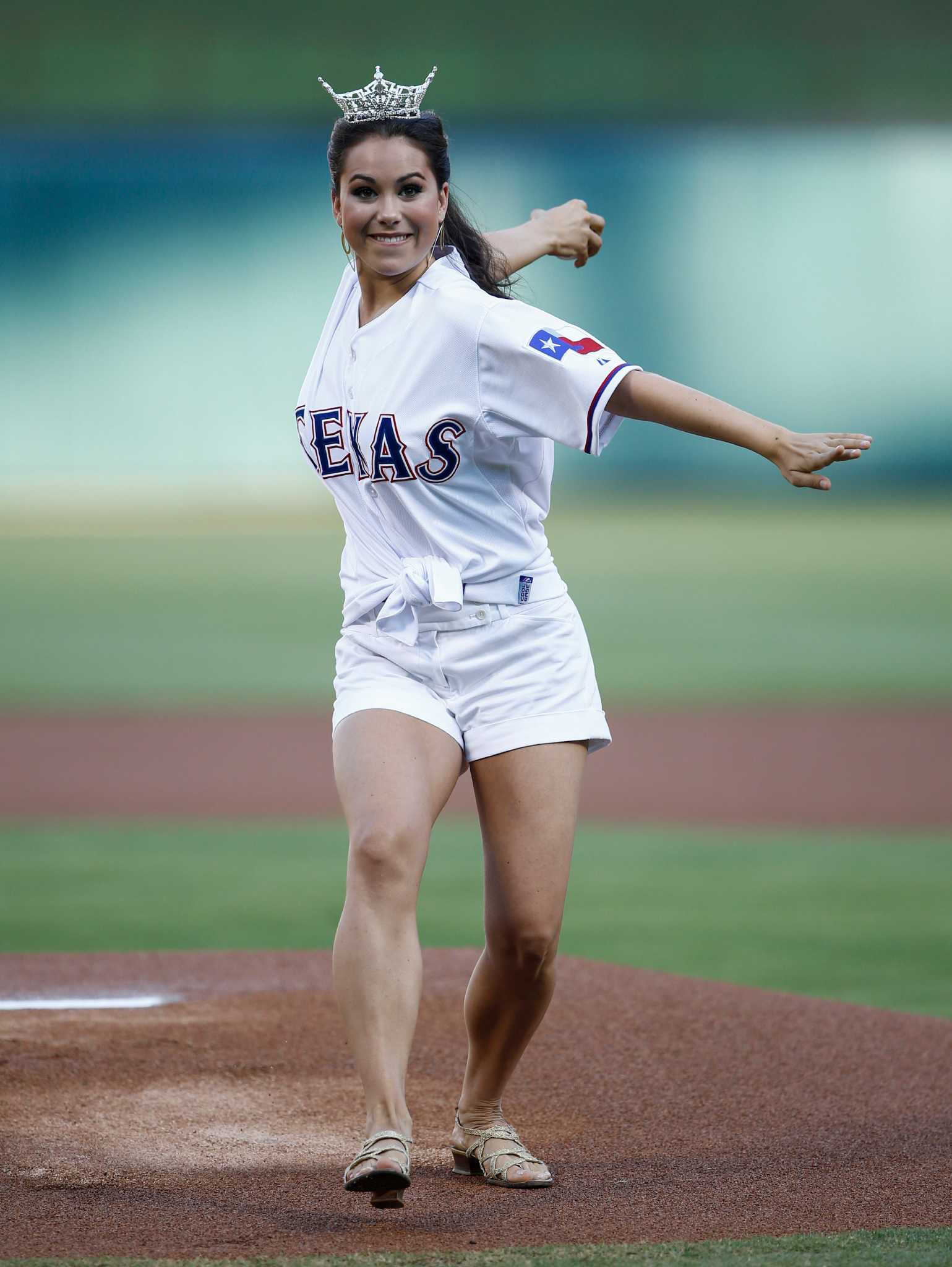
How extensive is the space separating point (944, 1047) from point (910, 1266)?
1.78 metres

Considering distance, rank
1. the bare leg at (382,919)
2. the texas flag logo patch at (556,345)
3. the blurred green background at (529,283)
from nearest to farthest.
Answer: the bare leg at (382,919)
the texas flag logo patch at (556,345)
the blurred green background at (529,283)

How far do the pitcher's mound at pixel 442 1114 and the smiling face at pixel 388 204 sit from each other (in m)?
1.77

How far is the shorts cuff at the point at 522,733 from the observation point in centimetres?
298

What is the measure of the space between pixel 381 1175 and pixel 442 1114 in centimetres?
126

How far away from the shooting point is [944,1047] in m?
4.28

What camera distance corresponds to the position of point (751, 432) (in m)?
2.79

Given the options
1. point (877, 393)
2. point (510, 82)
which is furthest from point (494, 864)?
point (877, 393)

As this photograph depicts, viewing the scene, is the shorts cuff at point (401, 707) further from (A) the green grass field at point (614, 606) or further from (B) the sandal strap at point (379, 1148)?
(A) the green grass field at point (614, 606)

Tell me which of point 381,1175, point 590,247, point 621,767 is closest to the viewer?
point 381,1175

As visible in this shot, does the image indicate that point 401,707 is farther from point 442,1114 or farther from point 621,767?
point 621,767

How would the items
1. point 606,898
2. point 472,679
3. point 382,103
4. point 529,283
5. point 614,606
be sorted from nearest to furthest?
point 472,679, point 382,103, point 606,898, point 614,606, point 529,283

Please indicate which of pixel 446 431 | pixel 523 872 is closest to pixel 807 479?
pixel 446 431

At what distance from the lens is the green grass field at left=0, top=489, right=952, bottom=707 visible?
1341cm

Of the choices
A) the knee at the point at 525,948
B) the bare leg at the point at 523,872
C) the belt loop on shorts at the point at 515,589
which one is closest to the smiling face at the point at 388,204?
the belt loop on shorts at the point at 515,589
